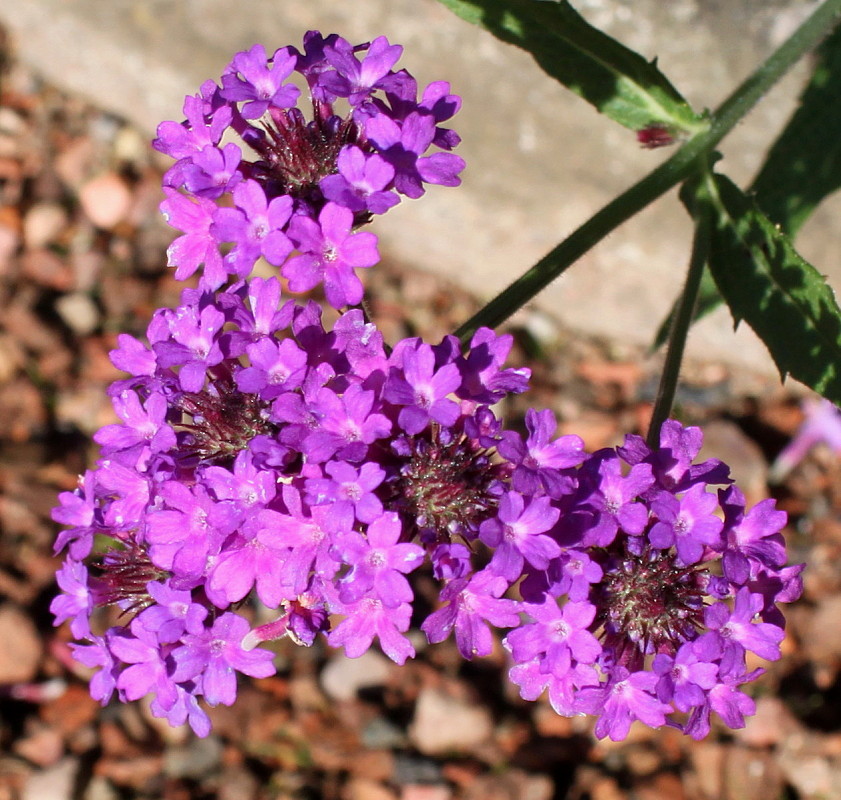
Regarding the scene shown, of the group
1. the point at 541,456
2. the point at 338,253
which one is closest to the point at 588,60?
the point at 338,253

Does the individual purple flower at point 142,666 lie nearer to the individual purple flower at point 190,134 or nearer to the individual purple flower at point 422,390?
the individual purple flower at point 422,390

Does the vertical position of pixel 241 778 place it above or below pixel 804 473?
below

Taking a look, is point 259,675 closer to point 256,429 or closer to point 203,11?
point 256,429

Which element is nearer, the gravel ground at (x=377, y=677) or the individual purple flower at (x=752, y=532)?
the individual purple flower at (x=752, y=532)

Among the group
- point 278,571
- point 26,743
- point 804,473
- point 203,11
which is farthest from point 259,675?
point 203,11

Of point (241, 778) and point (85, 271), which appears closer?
point (241, 778)

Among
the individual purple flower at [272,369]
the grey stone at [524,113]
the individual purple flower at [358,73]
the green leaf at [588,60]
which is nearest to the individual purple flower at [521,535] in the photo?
the individual purple flower at [272,369]

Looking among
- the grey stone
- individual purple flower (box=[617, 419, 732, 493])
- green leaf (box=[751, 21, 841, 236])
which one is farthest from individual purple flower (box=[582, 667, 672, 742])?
the grey stone

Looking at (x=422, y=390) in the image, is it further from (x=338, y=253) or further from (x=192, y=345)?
(x=192, y=345)
